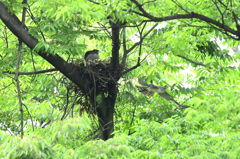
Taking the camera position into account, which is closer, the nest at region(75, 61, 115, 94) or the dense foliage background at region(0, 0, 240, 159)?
the dense foliage background at region(0, 0, 240, 159)

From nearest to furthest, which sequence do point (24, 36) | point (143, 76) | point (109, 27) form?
point (24, 36) < point (109, 27) < point (143, 76)

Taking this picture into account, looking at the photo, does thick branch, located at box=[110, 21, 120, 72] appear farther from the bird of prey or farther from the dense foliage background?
the bird of prey

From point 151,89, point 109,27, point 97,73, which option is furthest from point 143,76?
point 109,27

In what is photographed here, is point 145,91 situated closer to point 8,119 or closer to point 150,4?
point 150,4

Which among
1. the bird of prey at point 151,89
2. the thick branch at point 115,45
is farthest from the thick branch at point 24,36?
the bird of prey at point 151,89

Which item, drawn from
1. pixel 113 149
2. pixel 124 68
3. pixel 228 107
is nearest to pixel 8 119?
pixel 124 68

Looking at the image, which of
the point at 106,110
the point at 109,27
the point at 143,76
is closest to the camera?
the point at 109,27

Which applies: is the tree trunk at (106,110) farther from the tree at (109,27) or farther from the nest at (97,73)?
the nest at (97,73)

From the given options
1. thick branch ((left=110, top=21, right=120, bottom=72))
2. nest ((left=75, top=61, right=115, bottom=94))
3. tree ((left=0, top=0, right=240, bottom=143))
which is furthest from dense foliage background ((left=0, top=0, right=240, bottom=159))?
nest ((left=75, top=61, right=115, bottom=94))

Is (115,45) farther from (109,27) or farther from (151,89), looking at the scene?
(151,89)

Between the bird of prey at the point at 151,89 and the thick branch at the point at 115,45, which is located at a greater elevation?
the thick branch at the point at 115,45

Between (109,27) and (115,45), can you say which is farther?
(115,45)

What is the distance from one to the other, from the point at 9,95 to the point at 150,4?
481cm

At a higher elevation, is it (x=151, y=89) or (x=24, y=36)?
(x=24, y=36)
